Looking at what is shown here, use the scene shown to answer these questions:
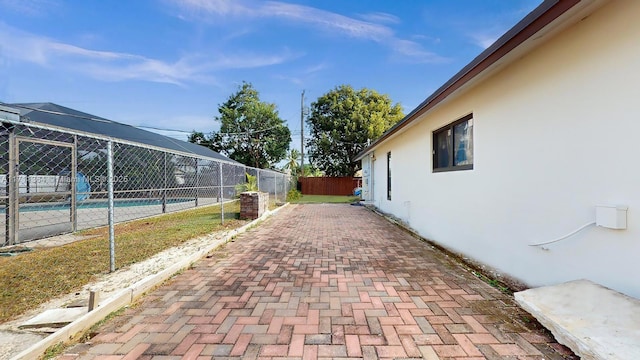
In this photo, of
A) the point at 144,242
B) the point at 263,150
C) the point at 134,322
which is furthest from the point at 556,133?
the point at 263,150

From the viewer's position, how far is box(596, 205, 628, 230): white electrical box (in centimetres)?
182

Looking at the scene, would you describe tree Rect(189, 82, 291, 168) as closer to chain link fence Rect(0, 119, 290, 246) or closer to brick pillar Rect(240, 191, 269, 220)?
chain link fence Rect(0, 119, 290, 246)

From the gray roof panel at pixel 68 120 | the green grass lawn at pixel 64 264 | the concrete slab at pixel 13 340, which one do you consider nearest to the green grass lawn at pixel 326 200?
the gray roof panel at pixel 68 120

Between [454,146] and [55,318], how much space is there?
16.8ft

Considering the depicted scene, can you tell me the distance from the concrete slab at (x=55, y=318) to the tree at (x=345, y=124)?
66.1 ft

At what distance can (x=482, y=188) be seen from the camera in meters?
3.46

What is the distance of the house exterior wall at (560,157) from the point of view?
183 centimetres

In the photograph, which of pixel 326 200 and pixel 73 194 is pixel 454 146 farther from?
pixel 326 200

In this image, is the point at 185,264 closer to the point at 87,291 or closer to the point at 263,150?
the point at 87,291

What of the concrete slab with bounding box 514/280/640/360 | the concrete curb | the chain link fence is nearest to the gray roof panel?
the chain link fence

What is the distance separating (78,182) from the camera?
6.47 m

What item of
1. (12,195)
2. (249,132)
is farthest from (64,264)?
(249,132)

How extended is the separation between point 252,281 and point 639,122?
354cm

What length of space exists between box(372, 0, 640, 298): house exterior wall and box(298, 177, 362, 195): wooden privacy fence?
17491 mm
